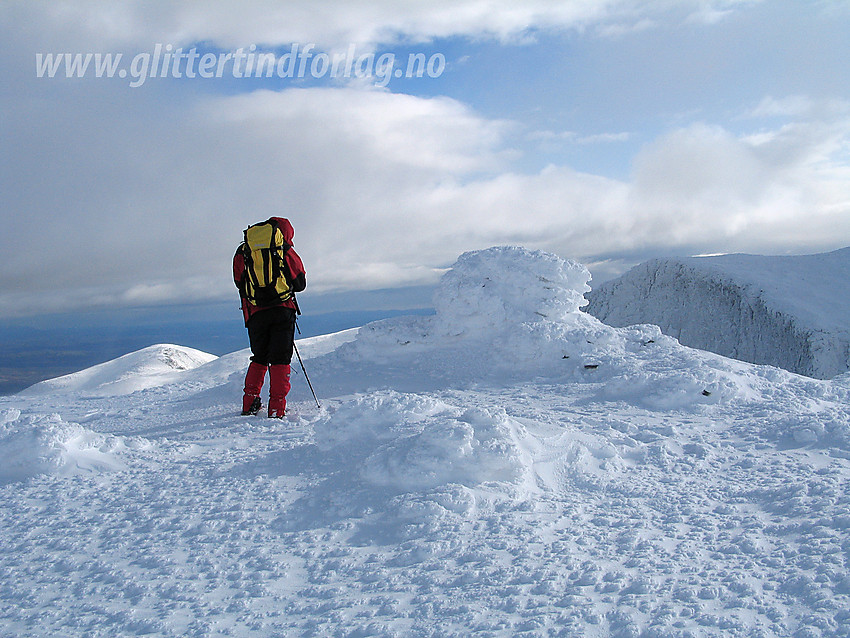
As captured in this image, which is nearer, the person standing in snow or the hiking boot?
the person standing in snow

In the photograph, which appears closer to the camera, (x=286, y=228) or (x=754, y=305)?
(x=286, y=228)

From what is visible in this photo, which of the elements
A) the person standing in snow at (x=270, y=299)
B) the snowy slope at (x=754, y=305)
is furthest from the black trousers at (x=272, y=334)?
the snowy slope at (x=754, y=305)

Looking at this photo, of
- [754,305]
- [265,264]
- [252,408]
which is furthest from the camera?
[754,305]

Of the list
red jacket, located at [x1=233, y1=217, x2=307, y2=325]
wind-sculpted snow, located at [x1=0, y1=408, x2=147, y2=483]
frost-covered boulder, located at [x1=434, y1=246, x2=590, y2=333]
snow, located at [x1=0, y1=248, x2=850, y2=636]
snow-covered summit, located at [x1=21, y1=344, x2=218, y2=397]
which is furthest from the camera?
snow-covered summit, located at [x1=21, y1=344, x2=218, y2=397]

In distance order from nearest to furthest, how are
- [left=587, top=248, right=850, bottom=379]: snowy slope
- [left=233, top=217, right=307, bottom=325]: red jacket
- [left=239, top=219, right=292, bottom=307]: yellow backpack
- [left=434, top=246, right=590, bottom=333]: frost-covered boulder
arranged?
[left=239, top=219, right=292, bottom=307]: yellow backpack < [left=233, top=217, right=307, bottom=325]: red jacket < [left=434, top=246, right=590, bottom=333]: frost-covered boulder < [left=587, top=248, right=850, bottom=379]: snowy slope

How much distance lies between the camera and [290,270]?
6.12 m

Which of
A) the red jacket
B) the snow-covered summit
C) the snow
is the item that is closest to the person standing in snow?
the red jacket

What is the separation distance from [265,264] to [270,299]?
0.40 meters

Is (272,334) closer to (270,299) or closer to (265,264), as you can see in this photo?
(270,299)

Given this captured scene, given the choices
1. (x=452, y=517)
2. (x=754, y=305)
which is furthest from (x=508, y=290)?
(x=754, y=305)

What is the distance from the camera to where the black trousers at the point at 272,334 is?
617 cm

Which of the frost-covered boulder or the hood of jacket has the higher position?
the hood of jacket

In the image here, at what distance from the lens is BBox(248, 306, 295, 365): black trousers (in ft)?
20.2

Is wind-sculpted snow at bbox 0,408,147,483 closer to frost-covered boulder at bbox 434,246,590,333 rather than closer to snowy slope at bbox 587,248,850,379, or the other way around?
frost-covered boulder at bbox 434,246,590,333
